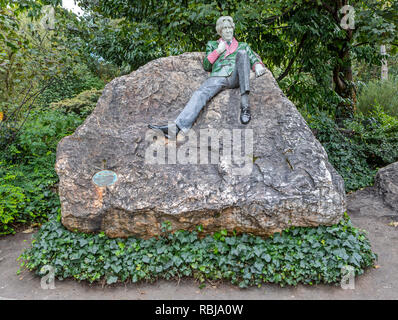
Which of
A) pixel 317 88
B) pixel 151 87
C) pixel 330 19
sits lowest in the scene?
pixel 151 87

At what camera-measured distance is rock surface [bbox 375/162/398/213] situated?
5199 mm

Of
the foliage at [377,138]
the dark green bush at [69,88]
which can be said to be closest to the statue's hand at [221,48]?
the foliage at [377,138]

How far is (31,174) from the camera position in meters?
5.50

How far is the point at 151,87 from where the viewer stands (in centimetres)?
469

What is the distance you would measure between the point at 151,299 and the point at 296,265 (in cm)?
157

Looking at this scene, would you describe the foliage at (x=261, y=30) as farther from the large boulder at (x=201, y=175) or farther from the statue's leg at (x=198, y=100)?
the large boulder at (x=201, y=175)

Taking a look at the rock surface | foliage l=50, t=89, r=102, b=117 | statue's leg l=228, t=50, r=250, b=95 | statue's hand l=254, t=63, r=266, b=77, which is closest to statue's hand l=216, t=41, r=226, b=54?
statue's leg l=228, t=50, r=250, b=95

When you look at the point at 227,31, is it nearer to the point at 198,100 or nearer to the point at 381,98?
the point at 198,100

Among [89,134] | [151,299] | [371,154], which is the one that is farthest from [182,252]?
[371,154]

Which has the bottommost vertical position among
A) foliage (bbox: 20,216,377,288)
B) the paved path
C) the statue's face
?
the paved path

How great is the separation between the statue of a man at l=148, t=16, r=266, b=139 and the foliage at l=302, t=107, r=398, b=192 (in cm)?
320

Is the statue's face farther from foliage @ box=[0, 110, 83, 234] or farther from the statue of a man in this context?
foliage @ box=[0, 110, 83, 234]
